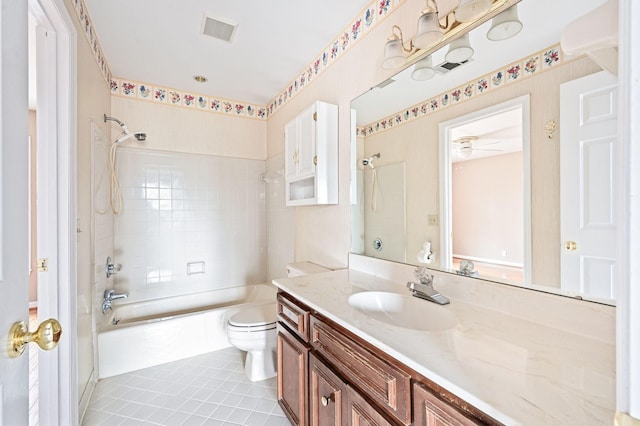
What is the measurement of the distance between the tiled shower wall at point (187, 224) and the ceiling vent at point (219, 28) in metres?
1.30

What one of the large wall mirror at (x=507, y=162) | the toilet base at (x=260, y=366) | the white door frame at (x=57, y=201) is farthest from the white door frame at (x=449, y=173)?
the white door frame at (x=57, y=201)

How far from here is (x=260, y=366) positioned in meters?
2.01

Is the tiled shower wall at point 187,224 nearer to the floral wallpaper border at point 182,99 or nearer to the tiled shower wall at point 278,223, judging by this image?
the tiled shower wall at point 278,223

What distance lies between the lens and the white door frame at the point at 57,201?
1.36 m

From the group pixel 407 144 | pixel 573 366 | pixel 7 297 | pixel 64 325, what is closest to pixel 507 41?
pixel 407 144

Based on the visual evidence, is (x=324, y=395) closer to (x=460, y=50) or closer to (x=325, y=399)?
(x=325, y=399)

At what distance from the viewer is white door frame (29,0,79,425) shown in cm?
136

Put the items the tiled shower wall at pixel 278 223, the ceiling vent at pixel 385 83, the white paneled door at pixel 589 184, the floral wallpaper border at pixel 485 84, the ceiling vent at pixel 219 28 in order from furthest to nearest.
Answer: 1. the tiled shower wall at pixel 278 223
2. the ceiling vent at pixel 219 28
3. the ceiling vent at pixel 385 83
4. the floral wallpaper border at pixel 485 84
5. the white paneled door at pixel 589 184

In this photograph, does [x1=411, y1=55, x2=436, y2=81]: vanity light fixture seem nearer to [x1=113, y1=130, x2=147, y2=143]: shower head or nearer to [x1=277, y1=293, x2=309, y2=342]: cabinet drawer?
[x1=277, y1=293, x2=309, y2=342]: cabinet drawer

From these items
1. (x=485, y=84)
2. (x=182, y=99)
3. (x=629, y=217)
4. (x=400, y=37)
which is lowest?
(x=629, y=217)

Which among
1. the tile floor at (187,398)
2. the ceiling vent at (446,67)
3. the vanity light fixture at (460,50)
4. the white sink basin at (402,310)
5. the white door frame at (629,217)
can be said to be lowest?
the tile floor at (187,398)

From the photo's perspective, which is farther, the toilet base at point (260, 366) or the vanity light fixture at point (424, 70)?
the toilet base at point (260, 366)

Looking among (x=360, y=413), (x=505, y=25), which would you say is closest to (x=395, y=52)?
(x=505, y=25)

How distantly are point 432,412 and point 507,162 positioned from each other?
0.88 m
